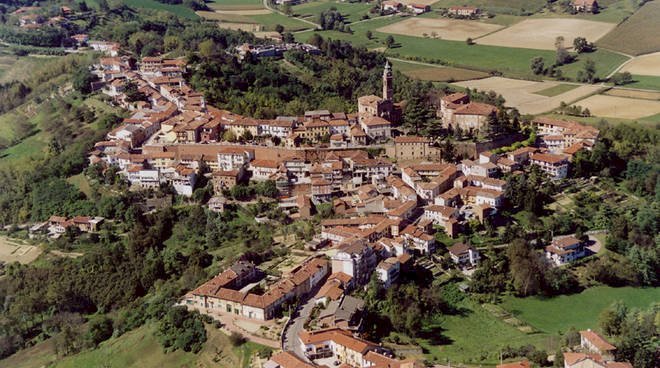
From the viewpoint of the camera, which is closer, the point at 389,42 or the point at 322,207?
the point at 322,207

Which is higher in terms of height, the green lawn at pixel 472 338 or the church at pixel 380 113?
the church at pixel 380 113

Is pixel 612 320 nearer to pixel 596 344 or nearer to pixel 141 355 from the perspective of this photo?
pixel 596 344

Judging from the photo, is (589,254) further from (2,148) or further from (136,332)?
(2,148)

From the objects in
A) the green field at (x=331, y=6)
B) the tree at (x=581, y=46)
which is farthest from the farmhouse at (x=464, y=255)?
the green field at (x=331, y=6)

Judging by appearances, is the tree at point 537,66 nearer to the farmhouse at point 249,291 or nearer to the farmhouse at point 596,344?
the farmhouse at point 249,291

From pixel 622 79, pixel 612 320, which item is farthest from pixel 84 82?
pixel 612 320

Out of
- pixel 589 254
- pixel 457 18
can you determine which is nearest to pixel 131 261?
pixel 589 254
